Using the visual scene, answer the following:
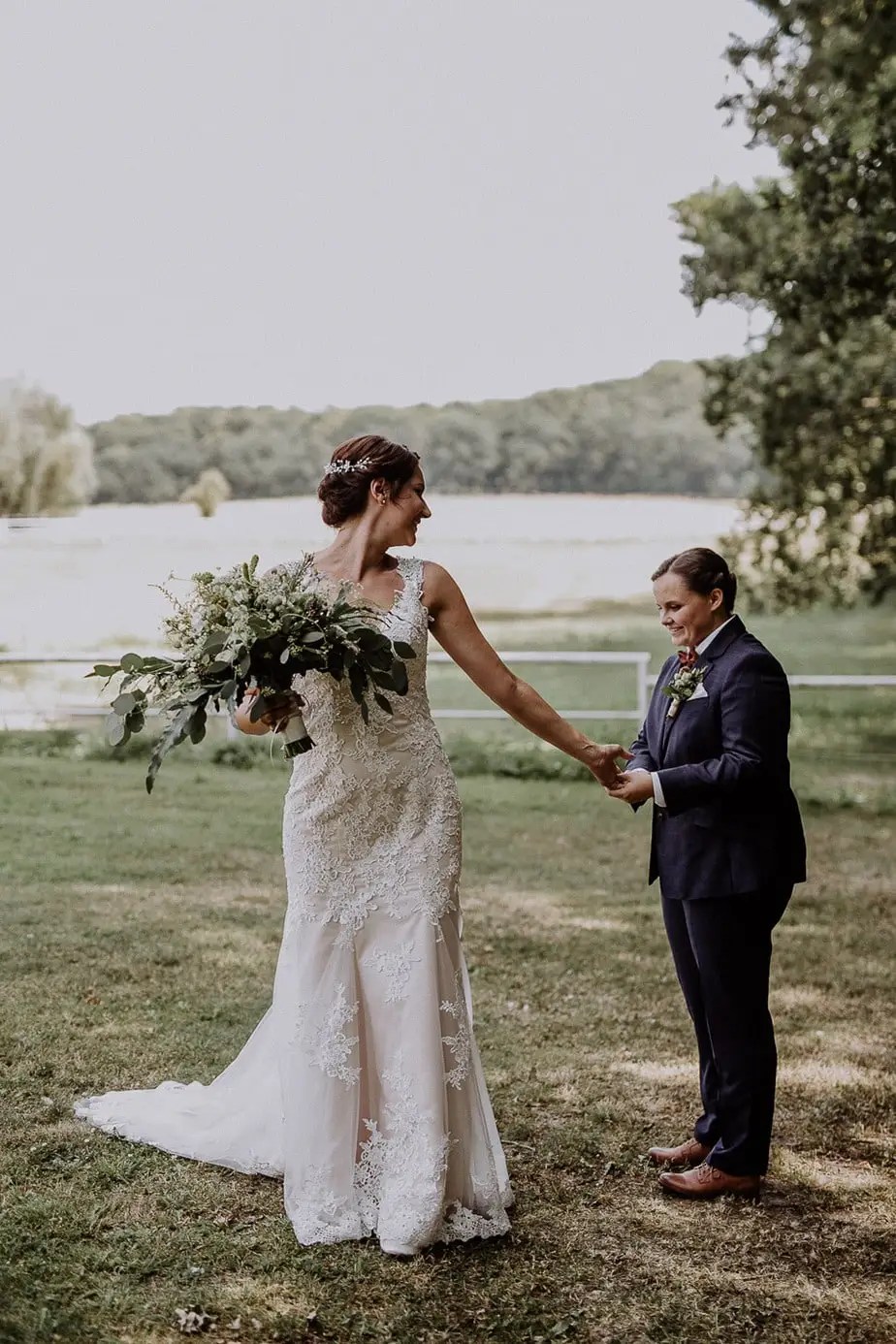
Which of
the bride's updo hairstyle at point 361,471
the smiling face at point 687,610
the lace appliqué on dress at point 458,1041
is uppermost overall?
the bride's updo hairstyle at point 361,471

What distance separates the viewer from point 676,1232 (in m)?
3.78

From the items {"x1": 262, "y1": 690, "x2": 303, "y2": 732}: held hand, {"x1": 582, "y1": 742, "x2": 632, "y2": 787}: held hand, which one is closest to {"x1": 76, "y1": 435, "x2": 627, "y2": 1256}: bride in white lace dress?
{"x1": 262, "y1": 690, "x2": 303, "y2": 732}: held hand

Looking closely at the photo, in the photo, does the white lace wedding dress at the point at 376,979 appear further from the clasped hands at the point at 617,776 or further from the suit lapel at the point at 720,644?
the suit lapel at the point at 720,644

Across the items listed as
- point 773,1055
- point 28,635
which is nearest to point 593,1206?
point 773,1055

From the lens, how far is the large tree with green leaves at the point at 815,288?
902 cm

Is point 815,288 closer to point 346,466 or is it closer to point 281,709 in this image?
point 346,466

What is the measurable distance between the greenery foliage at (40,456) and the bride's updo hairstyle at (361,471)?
14.8 meters

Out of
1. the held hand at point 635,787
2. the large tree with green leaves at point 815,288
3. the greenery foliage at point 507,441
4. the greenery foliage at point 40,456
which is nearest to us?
the held hand at point 635,787

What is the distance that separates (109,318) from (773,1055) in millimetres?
17499

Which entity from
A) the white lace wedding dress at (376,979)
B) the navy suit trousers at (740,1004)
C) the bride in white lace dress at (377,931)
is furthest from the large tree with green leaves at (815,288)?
the white lace wedding dress at (376,979)

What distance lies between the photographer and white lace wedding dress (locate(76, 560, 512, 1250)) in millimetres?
3672

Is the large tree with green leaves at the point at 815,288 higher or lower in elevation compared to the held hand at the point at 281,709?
higher

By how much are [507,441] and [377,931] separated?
17.3 metres

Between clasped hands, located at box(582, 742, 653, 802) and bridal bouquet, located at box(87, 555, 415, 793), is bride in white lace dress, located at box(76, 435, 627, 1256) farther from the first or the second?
clasped hands, located at box(582, 742, 653, 802)
